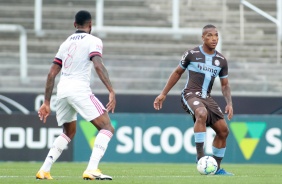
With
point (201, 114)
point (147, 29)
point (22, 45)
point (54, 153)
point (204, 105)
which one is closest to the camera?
point (54, 153)

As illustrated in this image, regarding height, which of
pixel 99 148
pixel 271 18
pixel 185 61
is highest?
pixel 271 18

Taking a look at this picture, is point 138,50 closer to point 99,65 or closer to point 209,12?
point 209,12

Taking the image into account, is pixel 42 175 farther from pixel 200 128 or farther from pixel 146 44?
pixel 146 44

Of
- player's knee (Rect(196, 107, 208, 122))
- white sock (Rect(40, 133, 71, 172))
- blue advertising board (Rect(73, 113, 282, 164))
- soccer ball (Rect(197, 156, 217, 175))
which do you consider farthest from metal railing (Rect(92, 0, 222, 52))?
white sock (Rect(40, 133, 71, 172))

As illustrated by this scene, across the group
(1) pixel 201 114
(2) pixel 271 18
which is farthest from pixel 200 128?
(2) pixel 271 18

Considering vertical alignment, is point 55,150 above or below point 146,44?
below

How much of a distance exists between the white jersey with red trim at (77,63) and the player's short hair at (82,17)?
5.0 inches

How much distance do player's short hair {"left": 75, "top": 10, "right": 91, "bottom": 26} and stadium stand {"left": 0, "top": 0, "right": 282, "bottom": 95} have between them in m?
10.6

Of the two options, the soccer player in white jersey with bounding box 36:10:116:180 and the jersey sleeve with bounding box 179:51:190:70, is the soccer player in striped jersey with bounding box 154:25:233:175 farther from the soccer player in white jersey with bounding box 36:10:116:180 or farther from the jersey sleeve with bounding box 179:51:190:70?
the soccer player in white jersey with bounding box 36:10:116:180

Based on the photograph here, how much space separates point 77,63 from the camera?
10.7m

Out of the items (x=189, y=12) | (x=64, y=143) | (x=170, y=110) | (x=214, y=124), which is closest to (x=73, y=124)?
(x=64, y=143)

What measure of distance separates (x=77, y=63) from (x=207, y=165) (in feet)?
8.03

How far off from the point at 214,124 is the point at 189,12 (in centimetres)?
1324

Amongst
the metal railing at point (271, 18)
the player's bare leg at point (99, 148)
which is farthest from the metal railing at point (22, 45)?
the player's bare leg at point (99, 148)
